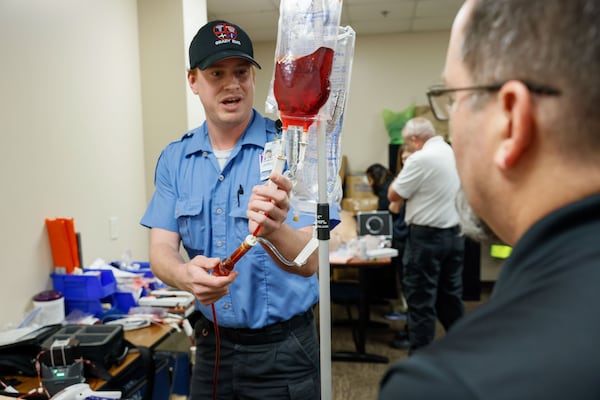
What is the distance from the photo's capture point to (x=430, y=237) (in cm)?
321

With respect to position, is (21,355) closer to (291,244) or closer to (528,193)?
(291,244)

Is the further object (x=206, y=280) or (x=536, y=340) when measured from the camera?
(x=206, y=280)

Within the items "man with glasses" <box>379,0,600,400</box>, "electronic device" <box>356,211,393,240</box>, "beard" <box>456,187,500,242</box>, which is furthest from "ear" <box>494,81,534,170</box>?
"electronic device" <box>356,211,393,240</box>

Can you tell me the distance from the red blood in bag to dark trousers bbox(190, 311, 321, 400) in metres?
0.72

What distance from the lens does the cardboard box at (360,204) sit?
499 centimetres

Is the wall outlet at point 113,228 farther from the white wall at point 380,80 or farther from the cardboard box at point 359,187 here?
the white wall at point 380,80

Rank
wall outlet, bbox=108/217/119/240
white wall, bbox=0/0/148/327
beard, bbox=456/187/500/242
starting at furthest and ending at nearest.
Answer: wall outlet, bbox=108/217/119/240, white wall, bbox=0/0/148/327, beard, bbox=456/187/500/242

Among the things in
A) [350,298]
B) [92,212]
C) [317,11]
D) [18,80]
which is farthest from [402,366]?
[350,298]

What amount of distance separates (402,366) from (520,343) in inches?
4.4

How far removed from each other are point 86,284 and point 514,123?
214 cm

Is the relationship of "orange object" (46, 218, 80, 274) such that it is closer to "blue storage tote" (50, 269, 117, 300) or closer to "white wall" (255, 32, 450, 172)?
"blue storage tote" (50, 269, 117, 300)

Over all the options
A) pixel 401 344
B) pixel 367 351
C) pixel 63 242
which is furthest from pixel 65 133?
pixel 401 344

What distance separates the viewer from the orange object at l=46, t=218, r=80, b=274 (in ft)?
7.39

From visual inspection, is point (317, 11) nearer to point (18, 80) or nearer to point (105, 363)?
point (105, 363)
